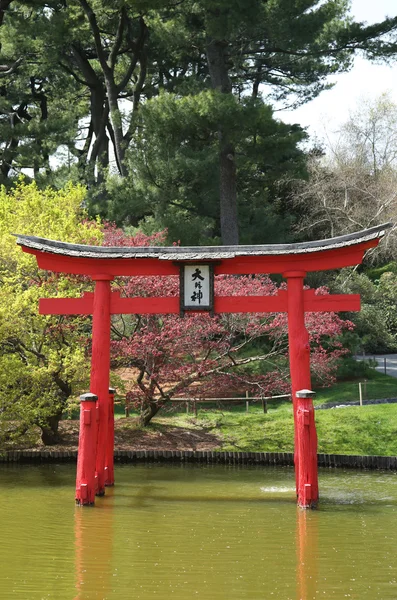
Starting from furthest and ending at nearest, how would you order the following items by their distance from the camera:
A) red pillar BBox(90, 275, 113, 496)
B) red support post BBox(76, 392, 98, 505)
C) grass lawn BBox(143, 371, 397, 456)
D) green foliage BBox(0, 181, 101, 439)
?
grass lawn BBox(143, 371, 397, 456)
green foliage BBox(0, 181, 101, 439)
red pillar BBox(90, 275, 113, 496)
red support post BBox(76, 392, 98, 505)

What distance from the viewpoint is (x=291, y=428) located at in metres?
18.7

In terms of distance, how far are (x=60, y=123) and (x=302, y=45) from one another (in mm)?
10096

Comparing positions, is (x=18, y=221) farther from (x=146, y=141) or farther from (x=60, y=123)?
(x=60, y=123)

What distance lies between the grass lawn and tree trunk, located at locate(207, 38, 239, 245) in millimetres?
7294

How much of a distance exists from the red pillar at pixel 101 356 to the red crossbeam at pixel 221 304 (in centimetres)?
18

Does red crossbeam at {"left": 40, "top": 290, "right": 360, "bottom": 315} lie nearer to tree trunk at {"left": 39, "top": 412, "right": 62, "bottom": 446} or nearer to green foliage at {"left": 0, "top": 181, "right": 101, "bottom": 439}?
green foliage at {"left": 0, "top": 181, "right": 101, "bottom": 439}

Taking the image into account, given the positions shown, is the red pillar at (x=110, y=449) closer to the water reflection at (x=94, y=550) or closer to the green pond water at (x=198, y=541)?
the green pond water at (x=198, y=541)

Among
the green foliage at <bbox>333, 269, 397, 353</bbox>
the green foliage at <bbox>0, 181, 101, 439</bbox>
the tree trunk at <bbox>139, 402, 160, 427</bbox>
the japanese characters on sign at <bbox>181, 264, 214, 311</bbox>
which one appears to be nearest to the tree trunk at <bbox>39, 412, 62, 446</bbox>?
the green foliage at <bbox>0, 181, 101, 439</bbox>

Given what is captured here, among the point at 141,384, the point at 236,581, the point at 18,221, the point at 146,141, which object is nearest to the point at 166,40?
the point at 146,141

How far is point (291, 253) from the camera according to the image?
39.4 ft

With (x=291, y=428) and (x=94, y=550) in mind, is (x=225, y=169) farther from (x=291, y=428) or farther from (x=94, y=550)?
(x=94, y=550)

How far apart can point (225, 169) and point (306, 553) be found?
18906 mm

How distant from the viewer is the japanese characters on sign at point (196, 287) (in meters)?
12.3

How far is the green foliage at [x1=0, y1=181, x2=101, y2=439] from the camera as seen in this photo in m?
16.0
